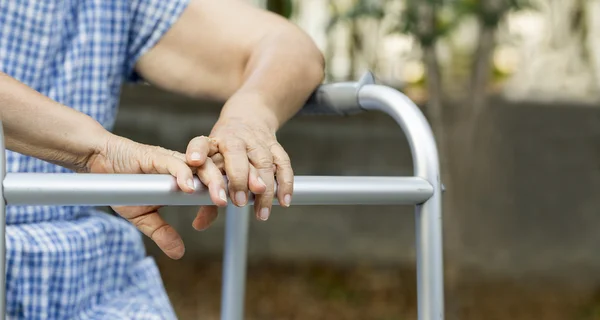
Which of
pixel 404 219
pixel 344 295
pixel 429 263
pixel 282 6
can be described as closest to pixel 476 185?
pixel 404 219

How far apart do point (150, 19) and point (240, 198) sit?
48cm

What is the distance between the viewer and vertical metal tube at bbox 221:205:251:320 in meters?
1.17

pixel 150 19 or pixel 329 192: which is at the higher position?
pixel 150 19

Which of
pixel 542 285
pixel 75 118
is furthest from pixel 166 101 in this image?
pixel 75 118

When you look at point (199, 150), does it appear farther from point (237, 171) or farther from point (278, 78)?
point (278, 78)

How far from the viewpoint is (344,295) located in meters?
4.19

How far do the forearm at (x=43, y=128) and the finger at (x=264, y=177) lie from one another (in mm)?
152

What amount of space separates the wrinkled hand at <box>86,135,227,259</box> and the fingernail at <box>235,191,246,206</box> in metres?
0.02

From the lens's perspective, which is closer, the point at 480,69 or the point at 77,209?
the point at 77,209

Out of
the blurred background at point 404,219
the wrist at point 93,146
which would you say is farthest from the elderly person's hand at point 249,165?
the blurred background at point 404,219

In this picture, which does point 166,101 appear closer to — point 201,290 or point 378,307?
point 201,290

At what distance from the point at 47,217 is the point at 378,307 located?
3149 millimetres

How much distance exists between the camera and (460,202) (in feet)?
13.5

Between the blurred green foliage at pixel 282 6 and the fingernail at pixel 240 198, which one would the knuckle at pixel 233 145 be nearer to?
the fingernail at pixel 240 198
